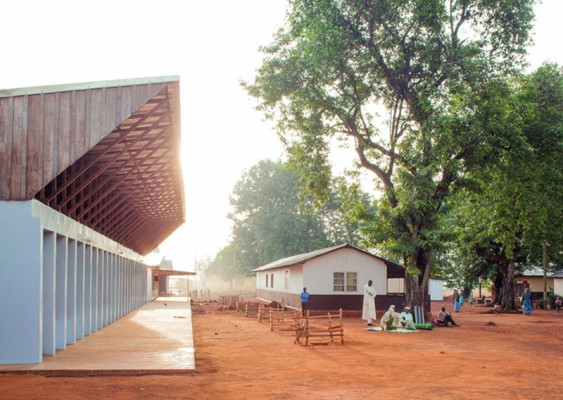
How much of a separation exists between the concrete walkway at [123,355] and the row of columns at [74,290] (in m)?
0.42

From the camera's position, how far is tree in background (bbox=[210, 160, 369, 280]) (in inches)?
2908

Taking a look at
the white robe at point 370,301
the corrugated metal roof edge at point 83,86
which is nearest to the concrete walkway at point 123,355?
the corrugated metal roof edge at point 83,86

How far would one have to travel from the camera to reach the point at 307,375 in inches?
533

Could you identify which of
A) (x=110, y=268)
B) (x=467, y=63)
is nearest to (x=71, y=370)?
(x=110, y=268)

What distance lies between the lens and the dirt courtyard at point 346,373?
11.0 metres

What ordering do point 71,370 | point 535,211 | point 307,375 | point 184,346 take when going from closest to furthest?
point 71,370 → point 307,375 → point 184,346 → point 535,211

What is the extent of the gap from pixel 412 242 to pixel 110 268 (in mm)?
12624

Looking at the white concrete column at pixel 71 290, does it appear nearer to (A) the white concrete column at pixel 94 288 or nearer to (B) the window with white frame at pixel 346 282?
(A) the white concrete column at pixel 94 288

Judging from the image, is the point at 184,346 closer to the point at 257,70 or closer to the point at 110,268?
the point at 110,268

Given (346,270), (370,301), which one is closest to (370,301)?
(370,301)

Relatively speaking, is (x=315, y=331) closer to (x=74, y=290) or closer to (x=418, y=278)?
(x=74, y=290)

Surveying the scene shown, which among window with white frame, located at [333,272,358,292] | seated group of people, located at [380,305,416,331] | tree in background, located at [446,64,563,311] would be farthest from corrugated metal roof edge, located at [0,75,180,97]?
window with white frame, located at [333,272,358,292]

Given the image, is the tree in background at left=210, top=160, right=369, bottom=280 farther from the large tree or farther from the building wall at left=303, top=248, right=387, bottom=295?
the large tree

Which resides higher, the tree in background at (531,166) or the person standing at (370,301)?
the tree in background at (531,166)
